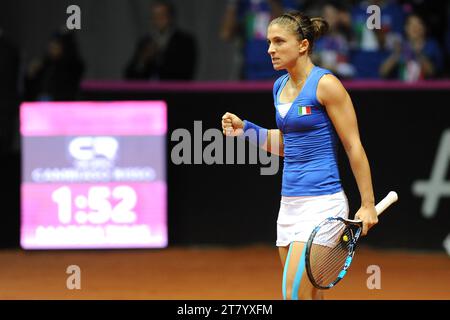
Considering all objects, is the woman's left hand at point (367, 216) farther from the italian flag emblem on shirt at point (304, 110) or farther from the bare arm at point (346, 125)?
the italian flag emblem on shirt at point (304, 110)

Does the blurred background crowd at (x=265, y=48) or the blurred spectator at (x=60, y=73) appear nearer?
the blurred background crowd at (x=265, y=48)

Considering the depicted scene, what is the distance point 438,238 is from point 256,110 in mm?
1964

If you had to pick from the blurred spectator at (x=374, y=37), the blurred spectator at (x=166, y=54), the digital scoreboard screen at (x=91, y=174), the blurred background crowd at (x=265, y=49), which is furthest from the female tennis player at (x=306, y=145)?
the blurred spectator at (x=166, y=54)

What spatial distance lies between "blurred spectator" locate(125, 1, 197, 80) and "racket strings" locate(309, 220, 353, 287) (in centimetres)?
523

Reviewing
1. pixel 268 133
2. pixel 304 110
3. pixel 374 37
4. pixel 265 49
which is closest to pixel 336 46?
pixel 374 37

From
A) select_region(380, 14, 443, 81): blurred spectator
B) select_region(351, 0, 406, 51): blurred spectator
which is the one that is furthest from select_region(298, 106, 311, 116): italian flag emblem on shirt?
select_region(351, 0, 406, 51): blurred spectator

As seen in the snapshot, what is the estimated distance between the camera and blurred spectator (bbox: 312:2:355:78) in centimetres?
962

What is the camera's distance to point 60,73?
1011 centimetres

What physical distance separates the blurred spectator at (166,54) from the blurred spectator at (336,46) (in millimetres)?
1241

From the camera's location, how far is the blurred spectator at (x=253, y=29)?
988 cm

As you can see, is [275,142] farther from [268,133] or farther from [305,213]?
[305,213]

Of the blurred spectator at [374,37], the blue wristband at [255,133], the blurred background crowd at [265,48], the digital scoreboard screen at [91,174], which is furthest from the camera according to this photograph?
the blurred spectator at [374,37]

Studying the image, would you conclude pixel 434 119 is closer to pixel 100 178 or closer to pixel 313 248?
pixel 100 178

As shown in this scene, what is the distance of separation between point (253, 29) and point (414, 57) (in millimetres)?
1663
